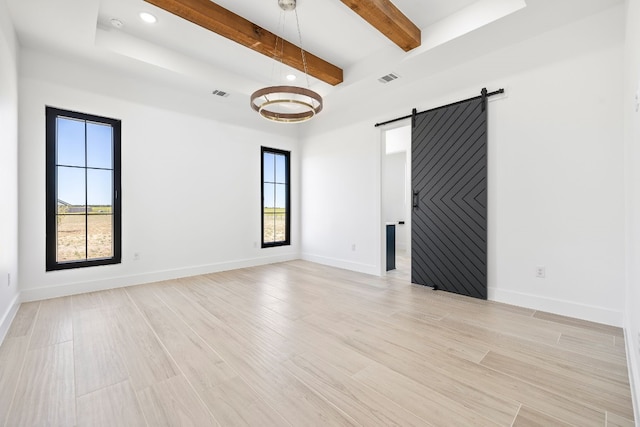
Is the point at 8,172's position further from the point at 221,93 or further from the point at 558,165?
the point at 558,165

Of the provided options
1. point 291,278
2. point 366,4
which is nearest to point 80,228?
point 291,278

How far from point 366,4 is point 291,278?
3.71 metres

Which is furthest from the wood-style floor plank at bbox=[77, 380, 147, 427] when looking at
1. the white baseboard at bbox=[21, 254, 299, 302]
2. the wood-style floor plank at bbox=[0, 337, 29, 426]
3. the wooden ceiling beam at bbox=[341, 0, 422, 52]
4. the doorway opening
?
the doorway opening

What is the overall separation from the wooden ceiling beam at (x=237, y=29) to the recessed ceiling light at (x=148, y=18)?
437 millimetres

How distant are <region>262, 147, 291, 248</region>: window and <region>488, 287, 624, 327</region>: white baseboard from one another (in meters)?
4.04

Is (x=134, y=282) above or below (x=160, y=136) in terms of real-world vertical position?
below

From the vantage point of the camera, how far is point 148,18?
3.06m

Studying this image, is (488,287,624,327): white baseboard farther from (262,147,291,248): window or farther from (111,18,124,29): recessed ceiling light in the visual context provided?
(111,18,124,29): recessed ceiling light

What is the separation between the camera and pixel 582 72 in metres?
2.82

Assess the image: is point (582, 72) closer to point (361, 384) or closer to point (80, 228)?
point (361, 384)

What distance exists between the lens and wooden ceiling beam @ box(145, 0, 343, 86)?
2746 millimetres

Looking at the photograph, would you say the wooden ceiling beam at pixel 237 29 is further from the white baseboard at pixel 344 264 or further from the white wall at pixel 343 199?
the white baseboard at pixel 344 264

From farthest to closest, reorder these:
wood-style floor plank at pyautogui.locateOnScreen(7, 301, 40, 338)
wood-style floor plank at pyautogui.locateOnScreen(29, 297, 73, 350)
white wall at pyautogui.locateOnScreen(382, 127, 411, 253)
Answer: white wall at pyautogui.locateOnScreen(382, 127, 411, 253), wood-style floor plank at pyautogui.locateOnScreen(7, 301, 40, 338), wood-style floor plank at pyautogui.locateOnScreen(29, 297, 73, 350)

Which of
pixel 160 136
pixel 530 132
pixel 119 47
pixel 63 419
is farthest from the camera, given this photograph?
pixel 160 136
